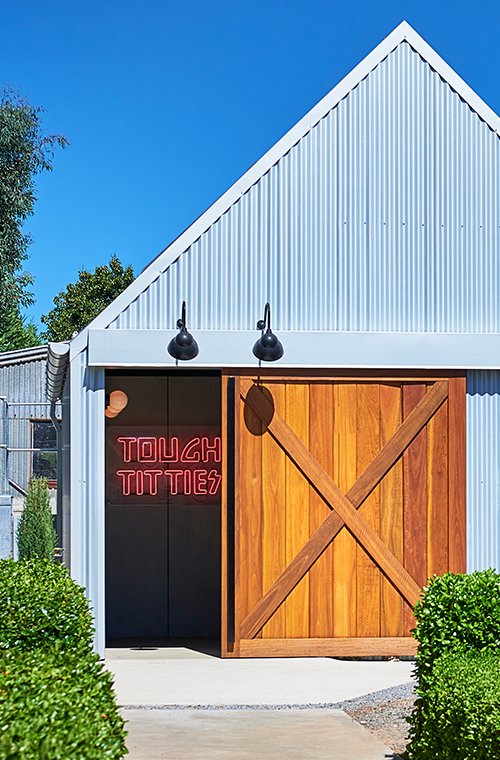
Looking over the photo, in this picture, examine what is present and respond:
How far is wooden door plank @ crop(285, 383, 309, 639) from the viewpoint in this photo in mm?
8867

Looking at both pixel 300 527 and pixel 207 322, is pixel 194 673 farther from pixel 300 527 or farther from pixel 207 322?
pixel 207 322

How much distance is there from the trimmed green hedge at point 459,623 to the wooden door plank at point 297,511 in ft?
11.1

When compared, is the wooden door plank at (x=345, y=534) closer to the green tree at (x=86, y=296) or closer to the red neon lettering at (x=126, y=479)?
the red neon lettering at (x=126, y=479)

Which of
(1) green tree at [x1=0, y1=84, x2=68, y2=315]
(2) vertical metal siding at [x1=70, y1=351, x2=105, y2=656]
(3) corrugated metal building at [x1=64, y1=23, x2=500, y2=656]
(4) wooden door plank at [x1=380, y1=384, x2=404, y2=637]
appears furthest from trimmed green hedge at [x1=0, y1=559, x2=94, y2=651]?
(1) green tree at [x1=0, y1=84, x2=68, y2=315]

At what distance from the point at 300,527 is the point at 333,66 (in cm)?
544

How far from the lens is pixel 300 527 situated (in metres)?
8.93

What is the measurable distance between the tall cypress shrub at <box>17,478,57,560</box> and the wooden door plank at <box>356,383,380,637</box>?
7.44 meters

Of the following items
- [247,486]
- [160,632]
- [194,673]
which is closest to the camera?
[194,673]

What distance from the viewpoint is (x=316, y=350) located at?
29.5 ft

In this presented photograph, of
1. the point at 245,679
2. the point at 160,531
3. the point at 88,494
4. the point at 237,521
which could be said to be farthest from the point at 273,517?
the point at 160,531

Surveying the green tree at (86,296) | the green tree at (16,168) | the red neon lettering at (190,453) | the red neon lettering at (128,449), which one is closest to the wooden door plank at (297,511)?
the red neon lettering at (190,453)

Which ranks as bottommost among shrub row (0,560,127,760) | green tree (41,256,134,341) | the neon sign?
shrub row (0,560,127,760)

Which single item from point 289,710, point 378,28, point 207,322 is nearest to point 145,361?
point 207,322

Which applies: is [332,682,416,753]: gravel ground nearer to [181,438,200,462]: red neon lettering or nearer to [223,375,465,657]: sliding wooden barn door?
[223,375,465,657]: sliding wooden barn door
